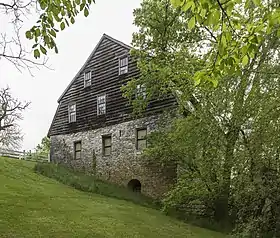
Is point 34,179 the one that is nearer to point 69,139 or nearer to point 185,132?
point 69,139

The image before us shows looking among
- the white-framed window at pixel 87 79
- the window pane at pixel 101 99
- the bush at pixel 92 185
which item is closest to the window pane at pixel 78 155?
the bush at pixel 92 185

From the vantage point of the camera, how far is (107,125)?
2177 centimetres

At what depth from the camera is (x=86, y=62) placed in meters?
24.1

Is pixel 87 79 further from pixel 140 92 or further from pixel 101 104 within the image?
pixel 140 92

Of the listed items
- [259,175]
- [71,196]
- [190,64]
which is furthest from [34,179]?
[259,175]

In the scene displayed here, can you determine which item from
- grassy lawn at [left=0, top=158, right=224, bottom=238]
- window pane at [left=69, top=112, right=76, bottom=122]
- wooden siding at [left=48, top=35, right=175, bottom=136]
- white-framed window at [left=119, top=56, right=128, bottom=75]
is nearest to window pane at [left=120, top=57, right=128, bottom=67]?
white-framed window at [left=119, top=56, right=128, bottom=75]

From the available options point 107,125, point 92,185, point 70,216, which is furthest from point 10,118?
point 70,216

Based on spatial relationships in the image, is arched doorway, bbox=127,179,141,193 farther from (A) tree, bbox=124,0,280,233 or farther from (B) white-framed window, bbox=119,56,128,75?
(B) white-framed window, bbox=119,56,128,75

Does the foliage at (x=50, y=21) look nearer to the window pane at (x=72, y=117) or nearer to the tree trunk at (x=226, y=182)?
the tree trunk at (x=226, y=182)

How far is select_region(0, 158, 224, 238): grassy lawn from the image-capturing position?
33.0ft

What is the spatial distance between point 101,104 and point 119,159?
3.76m

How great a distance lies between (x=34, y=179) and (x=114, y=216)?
710 cm

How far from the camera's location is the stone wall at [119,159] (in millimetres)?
18328

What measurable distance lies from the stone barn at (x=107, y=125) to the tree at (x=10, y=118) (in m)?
2.89
